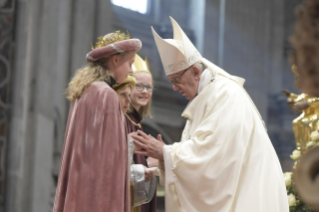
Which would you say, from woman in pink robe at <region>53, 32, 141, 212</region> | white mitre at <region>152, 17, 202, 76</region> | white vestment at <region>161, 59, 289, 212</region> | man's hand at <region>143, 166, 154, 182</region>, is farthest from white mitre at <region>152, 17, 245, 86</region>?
woman in pink robe at <region>53, 32, 141, 212</region>

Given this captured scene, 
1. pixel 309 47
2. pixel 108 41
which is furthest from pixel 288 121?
pixel 309 47

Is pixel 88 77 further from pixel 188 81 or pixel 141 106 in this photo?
pixel 141 106

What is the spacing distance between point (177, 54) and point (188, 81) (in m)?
0.25

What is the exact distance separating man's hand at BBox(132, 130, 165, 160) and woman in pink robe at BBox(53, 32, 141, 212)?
2.00 ft

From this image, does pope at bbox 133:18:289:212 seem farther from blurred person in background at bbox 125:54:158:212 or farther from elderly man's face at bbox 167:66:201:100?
blurred person in background at bbox 125:54:158:212

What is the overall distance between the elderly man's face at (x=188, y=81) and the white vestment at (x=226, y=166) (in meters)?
0.30

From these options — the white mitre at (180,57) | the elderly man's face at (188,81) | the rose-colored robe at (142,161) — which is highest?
the white mitre at (180,57)

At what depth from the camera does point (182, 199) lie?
314cm

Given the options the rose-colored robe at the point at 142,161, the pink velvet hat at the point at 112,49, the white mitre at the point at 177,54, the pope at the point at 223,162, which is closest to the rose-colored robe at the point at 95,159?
the pink velvet hat at the point at 112,49

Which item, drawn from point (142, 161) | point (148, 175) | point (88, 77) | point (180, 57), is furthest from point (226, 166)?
point (88, 77)

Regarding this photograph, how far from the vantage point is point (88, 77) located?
2592mm

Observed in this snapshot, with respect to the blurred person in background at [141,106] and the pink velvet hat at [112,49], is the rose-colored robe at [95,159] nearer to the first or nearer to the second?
the pink velvet hat at [112,49]

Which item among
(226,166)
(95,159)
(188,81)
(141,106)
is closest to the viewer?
(95,159)

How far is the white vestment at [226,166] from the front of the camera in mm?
3049
